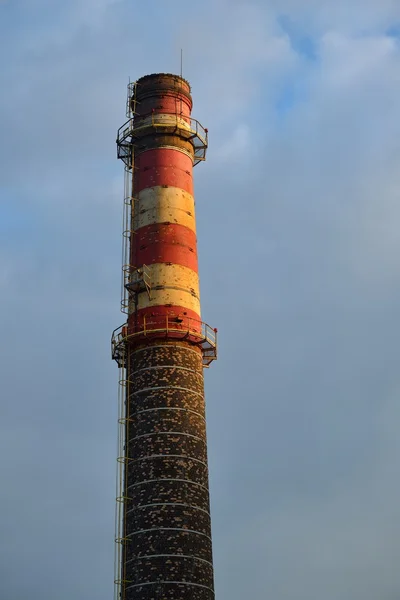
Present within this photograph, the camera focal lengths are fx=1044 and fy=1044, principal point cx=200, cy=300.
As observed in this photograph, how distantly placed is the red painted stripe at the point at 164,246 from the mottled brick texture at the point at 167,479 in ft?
15.5

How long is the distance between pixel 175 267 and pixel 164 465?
1061 centimetres

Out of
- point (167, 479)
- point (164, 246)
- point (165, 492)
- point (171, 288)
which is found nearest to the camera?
point (165, 492)

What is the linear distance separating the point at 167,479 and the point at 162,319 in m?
8.29

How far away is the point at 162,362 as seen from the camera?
168ft

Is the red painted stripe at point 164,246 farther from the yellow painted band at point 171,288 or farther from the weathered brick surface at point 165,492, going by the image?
the weathered brick surface at point 165,492

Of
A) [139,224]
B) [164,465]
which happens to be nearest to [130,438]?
[164,465]

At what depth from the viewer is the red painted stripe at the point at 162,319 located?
52000 mm

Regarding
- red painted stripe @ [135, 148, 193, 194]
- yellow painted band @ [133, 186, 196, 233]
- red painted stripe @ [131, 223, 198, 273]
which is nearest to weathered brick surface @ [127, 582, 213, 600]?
red painted stripe @ [131, 223, 198, 273]

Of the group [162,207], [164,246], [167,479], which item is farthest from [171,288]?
[167,479]

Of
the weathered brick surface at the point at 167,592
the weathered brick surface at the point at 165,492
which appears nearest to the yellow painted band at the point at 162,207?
the weathered brick surface at the point at 165,492

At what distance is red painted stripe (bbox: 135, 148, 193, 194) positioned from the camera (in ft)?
184

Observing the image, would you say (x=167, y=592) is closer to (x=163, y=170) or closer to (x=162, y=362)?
(x=162, y=362)

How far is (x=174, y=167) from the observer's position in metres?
56.5

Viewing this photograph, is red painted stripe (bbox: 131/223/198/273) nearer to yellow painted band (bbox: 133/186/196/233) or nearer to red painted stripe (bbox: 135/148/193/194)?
yellow painted band (bbox: 133/186/196/233)
